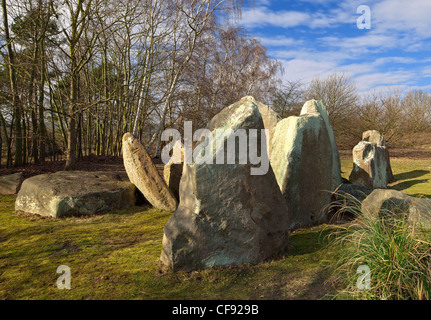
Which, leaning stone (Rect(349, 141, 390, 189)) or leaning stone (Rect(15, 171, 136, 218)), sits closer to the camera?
leaning stone (Rect(15, 171, 136, 218))

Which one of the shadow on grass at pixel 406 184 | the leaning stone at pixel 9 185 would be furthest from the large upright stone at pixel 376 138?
the leaning stone at pixel 9 185

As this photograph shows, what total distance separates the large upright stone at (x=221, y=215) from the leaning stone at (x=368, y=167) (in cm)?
652

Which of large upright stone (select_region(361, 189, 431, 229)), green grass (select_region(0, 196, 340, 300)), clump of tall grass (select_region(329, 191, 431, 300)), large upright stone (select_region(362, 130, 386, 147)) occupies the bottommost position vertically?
green grass (select_region(0, 196, 340, 300))

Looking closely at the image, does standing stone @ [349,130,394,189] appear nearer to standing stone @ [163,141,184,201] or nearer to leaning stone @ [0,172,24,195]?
standing stone @ [163,141,184,201]

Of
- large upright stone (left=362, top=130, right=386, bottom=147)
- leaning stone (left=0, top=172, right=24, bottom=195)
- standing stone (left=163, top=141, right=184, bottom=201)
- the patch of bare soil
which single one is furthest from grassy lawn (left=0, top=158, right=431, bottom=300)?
large upright stone (left=362, top=130, right=386, bottom=147)

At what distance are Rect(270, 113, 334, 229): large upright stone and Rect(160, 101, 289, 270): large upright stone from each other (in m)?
1.42

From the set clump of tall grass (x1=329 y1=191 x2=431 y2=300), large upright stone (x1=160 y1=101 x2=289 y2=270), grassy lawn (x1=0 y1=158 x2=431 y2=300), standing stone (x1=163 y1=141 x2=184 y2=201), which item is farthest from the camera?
standing stone (x1=163 y1=141 x2=184 y2=201)

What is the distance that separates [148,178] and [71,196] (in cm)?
140

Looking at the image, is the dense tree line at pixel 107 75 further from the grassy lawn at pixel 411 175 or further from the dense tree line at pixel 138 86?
the grassy lawn at pixel 411 175

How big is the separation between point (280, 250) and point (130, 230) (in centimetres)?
246

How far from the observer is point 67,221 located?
17.6ft

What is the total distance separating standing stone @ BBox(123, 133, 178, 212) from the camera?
595cm

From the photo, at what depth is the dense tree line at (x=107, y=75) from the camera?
338 inches
